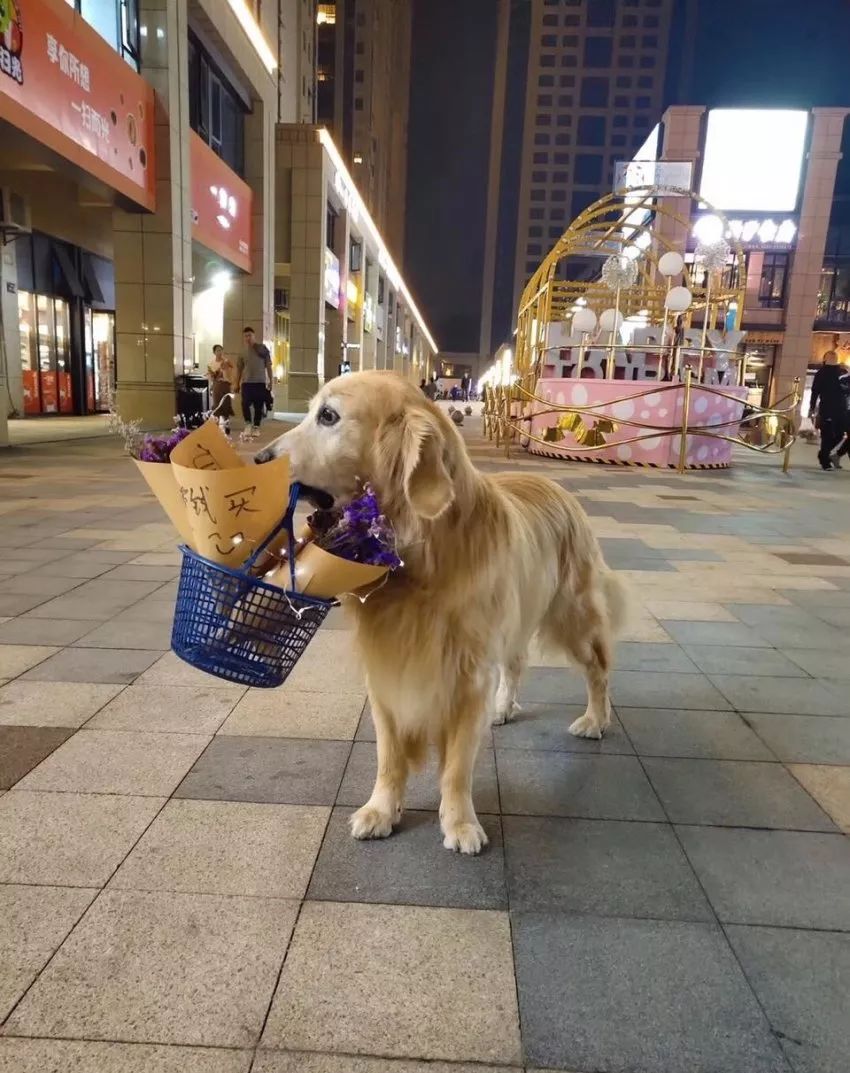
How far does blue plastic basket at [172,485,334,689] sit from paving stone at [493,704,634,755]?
4.30 ft

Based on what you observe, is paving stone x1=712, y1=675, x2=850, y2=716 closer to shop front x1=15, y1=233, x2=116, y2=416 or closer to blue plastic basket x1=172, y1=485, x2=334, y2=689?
blue plastic basket x1=172, y1=485, x2=334, y2=689

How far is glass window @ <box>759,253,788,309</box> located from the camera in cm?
3719

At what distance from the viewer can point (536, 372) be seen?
16.2 m

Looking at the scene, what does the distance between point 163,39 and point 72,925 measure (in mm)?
15915

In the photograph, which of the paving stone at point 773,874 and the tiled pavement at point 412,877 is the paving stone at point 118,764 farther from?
the paving stone at point 773,874

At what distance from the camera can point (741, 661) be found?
3.62m

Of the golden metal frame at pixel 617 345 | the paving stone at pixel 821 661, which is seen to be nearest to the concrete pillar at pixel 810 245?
the golden metal frame at pixel 617 345

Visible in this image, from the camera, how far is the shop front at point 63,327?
722 inches

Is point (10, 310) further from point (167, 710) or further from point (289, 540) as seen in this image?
point (289, 540)

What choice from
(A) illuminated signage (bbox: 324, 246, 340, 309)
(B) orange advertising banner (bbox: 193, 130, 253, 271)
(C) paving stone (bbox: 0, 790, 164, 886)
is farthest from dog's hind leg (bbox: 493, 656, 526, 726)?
(A) illuminated signage (bbox: 324, 246, 340, 309)

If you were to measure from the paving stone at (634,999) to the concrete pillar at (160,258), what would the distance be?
1417 cm

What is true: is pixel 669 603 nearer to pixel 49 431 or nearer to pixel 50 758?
pixel 50 758

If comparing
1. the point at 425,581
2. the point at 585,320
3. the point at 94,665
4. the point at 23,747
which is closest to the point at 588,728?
the point at 425,581

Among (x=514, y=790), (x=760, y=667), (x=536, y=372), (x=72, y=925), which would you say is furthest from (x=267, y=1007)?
(x=536, y=372)
